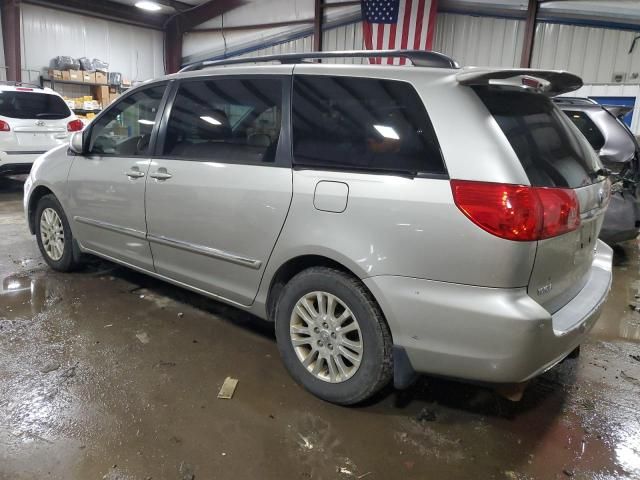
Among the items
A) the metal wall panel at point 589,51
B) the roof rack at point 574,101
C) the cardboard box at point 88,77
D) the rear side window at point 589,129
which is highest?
the metal wall panel at point 589,51

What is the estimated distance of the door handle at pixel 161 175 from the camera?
110 inches

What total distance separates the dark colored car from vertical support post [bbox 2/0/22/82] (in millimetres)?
11013

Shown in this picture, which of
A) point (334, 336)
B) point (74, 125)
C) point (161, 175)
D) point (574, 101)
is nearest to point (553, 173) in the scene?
point (334, 336)

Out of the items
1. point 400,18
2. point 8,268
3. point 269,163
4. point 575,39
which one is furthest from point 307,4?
point 269,163

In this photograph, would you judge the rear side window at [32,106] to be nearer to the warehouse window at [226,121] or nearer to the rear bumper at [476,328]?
the warehouse window at [226,121]

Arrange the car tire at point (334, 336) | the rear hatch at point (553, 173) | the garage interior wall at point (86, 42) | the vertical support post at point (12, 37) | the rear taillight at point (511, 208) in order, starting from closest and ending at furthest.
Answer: the rear taillight at point (511, 208)
the rear hatch at point (553, 173)
the car tire at point (334, 336)
the vertical support post at point (12, 37)
the garage interior wall at point (86, 42)

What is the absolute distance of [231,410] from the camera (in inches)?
88.4

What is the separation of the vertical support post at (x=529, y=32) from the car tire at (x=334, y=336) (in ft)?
27.0

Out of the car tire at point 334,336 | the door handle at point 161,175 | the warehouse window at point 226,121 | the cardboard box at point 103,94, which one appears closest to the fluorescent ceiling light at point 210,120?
the warehouse window at point 226,121

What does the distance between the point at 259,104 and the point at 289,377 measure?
1463 millimetres

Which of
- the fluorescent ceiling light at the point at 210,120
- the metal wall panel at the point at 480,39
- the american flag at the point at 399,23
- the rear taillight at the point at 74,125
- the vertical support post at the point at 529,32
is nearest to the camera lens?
the fluorescent ceiling light at the point at 210,120

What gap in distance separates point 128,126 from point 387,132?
2.07 m

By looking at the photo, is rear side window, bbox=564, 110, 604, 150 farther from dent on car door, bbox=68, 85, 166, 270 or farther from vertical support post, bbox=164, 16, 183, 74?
vertical support post, bbox=164, 16, 183, 74

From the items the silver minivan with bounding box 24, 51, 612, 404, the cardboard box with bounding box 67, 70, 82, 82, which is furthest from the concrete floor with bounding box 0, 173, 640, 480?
the cardboard box with bounding box 67, 70, 82, 82
